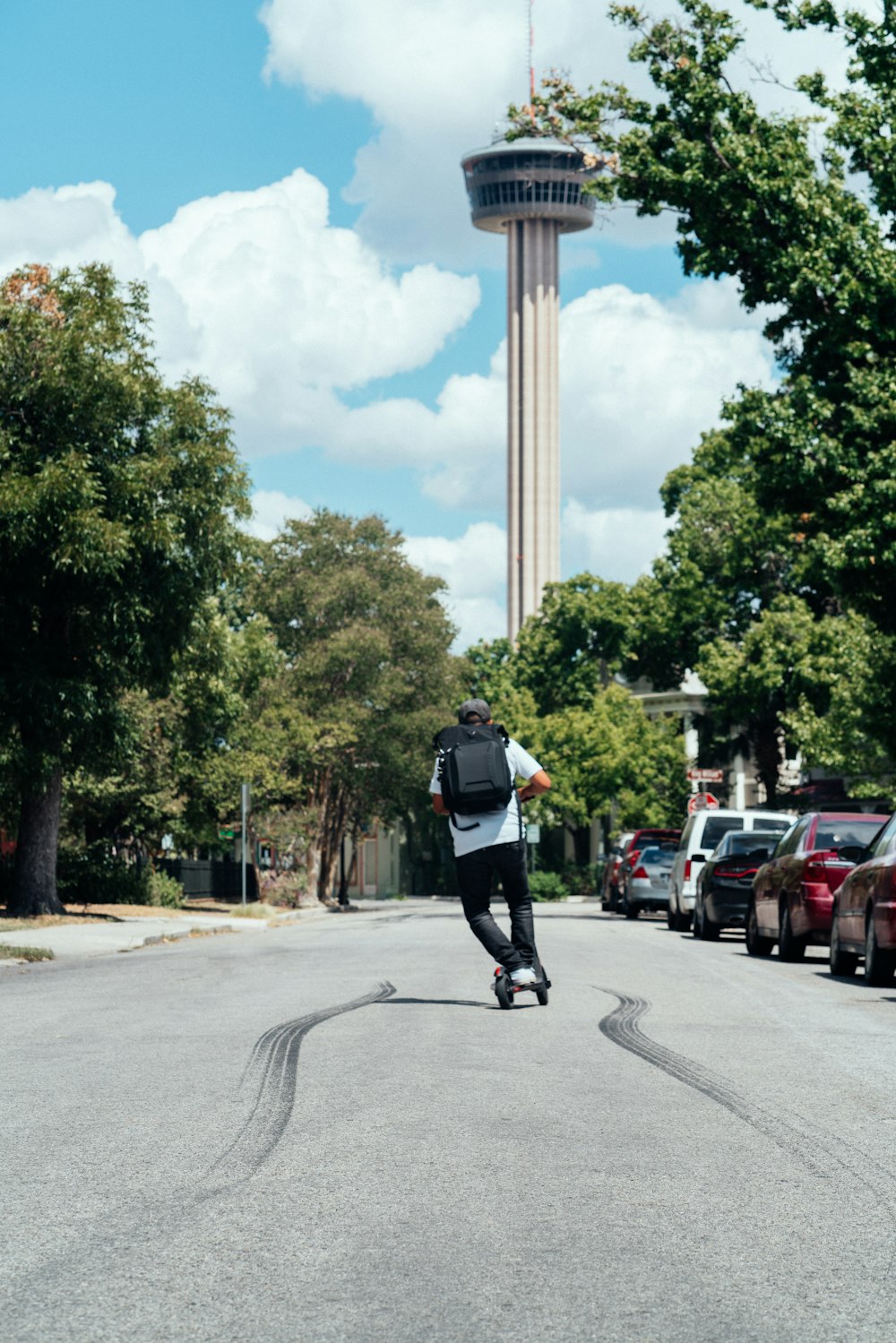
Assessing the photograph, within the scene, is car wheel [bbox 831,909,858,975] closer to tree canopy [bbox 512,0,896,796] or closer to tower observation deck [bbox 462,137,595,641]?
tree canopy [bbox 512,0,896,796]

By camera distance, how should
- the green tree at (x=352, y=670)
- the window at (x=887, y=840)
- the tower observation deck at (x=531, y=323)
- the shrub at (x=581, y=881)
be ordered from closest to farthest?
the window at (x=887, y=840)
the green tree at (x=352, y=670)
the shrub at (x=581, y=881)
the tower observation deck at (x=531, y=323)

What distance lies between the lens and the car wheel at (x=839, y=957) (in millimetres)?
16656

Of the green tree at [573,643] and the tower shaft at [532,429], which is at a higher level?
the tower shaft at [532,429]

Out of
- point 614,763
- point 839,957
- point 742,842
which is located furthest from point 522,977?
point 614,763

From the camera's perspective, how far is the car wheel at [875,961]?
49.2ft

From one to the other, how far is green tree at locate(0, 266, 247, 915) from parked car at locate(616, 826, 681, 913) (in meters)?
14.1

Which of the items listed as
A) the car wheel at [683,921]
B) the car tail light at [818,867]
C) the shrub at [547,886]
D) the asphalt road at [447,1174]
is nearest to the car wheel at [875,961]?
the asphalt road at [447,1174]

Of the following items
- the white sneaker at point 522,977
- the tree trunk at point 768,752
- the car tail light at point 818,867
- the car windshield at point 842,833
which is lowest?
the white sneaker at point 522,977

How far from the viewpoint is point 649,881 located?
39.3m

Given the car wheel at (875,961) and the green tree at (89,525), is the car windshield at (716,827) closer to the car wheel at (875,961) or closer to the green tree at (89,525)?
the green tree at (89,525)

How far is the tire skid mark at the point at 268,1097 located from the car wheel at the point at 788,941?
8.41 metres

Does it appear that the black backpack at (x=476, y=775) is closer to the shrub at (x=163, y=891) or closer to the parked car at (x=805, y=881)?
the parked car at (x=805, y=881)

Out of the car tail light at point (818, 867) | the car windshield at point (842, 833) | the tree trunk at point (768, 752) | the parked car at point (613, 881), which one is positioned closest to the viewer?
the car tail light at point (818, 867)

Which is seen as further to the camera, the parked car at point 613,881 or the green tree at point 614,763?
the green tree at point 614,763
